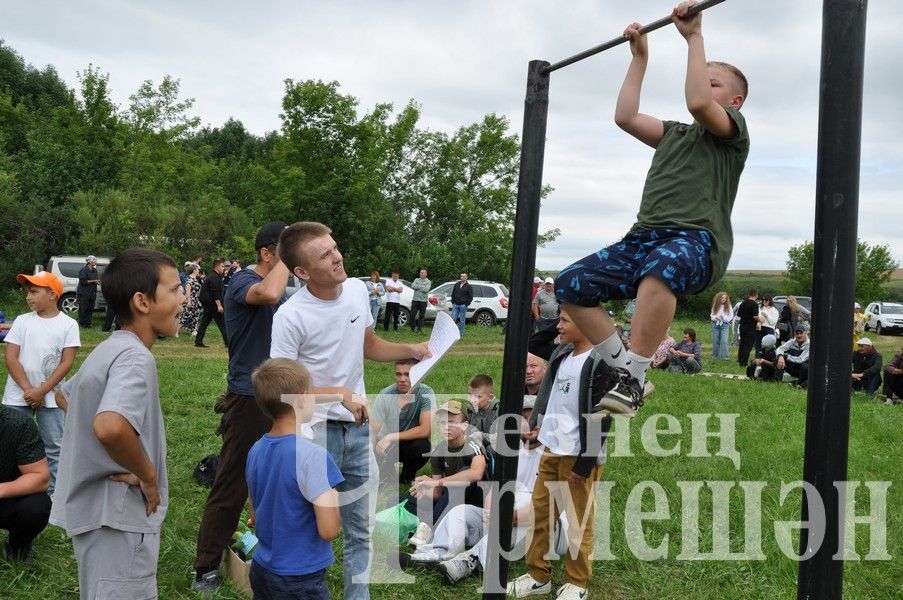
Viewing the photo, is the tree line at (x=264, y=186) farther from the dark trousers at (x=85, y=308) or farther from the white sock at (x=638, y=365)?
the white sock at (x=638, y=365)

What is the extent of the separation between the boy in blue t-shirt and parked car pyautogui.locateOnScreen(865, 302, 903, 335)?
3635 centimetres

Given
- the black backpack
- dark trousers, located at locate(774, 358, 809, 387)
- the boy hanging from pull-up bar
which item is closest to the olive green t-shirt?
the boy hanging from pull-up bar

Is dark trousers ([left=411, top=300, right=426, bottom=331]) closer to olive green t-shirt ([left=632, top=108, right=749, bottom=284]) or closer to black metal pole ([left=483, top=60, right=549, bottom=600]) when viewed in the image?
black metal pole ([left=483, top=60, right=549, bottom=600])

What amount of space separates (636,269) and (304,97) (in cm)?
2865

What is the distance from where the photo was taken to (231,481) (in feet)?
13.6

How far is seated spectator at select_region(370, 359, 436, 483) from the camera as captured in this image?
6.44 metres

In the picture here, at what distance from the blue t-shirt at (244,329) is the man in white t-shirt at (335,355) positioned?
2.47 feet

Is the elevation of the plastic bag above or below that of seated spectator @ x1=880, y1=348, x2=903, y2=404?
below

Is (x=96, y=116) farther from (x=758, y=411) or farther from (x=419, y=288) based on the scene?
(x=758, y=411)

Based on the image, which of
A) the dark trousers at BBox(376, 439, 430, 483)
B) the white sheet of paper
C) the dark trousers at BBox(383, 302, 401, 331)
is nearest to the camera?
the white sheet of paper

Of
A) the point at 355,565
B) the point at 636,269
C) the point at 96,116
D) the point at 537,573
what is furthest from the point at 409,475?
the point at 96,116

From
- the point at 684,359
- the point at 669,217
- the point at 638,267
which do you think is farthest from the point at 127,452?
the point at 684,359

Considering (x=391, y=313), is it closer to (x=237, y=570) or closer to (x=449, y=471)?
(x=449, y=471)

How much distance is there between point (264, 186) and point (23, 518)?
2728 centimetres
